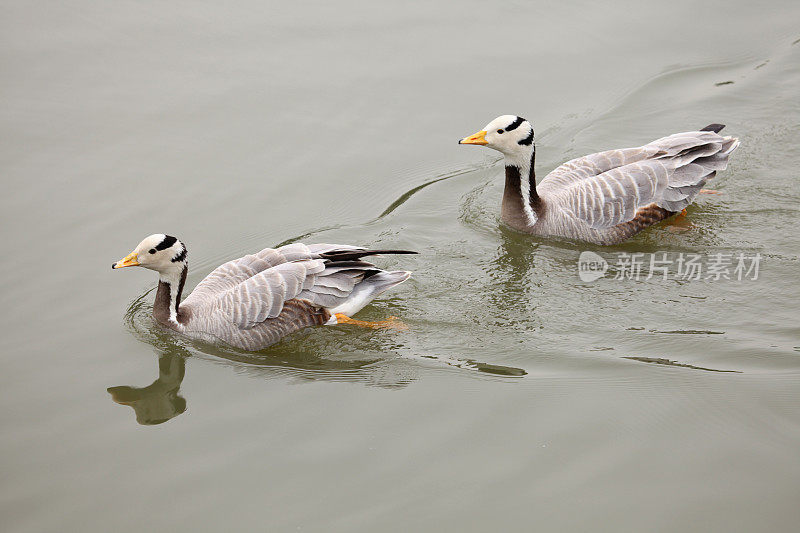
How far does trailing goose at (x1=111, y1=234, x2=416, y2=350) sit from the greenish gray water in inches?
9.3

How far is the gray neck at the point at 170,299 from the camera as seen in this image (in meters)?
8.33

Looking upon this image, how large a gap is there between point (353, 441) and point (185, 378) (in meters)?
1.96

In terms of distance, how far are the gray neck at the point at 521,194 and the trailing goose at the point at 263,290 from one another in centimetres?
190

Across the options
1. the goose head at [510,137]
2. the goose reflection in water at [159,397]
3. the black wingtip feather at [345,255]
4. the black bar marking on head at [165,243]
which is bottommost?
the goose reflection in water at [159,397]

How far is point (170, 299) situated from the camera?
27.5 feet

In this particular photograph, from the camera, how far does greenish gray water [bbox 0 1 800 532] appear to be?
6.40 metres

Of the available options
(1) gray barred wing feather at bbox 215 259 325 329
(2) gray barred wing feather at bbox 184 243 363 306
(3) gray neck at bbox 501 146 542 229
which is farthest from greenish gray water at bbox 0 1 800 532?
(2) gray barred wing feather at bbox 184 243 363 306

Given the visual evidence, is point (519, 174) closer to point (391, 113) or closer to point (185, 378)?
point (391, 113)

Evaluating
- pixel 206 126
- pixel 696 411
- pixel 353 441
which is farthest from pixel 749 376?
pixel 206 126

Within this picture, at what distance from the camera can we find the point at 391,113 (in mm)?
11906

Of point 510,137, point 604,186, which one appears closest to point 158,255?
point 510,137

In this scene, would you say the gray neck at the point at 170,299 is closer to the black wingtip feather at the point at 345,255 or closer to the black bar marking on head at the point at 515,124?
the black wingtip feather at the point at 345,255

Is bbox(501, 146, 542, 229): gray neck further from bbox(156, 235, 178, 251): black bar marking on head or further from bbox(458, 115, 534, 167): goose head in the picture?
bbox(156, 235, 178, 251): black bar marking on head
